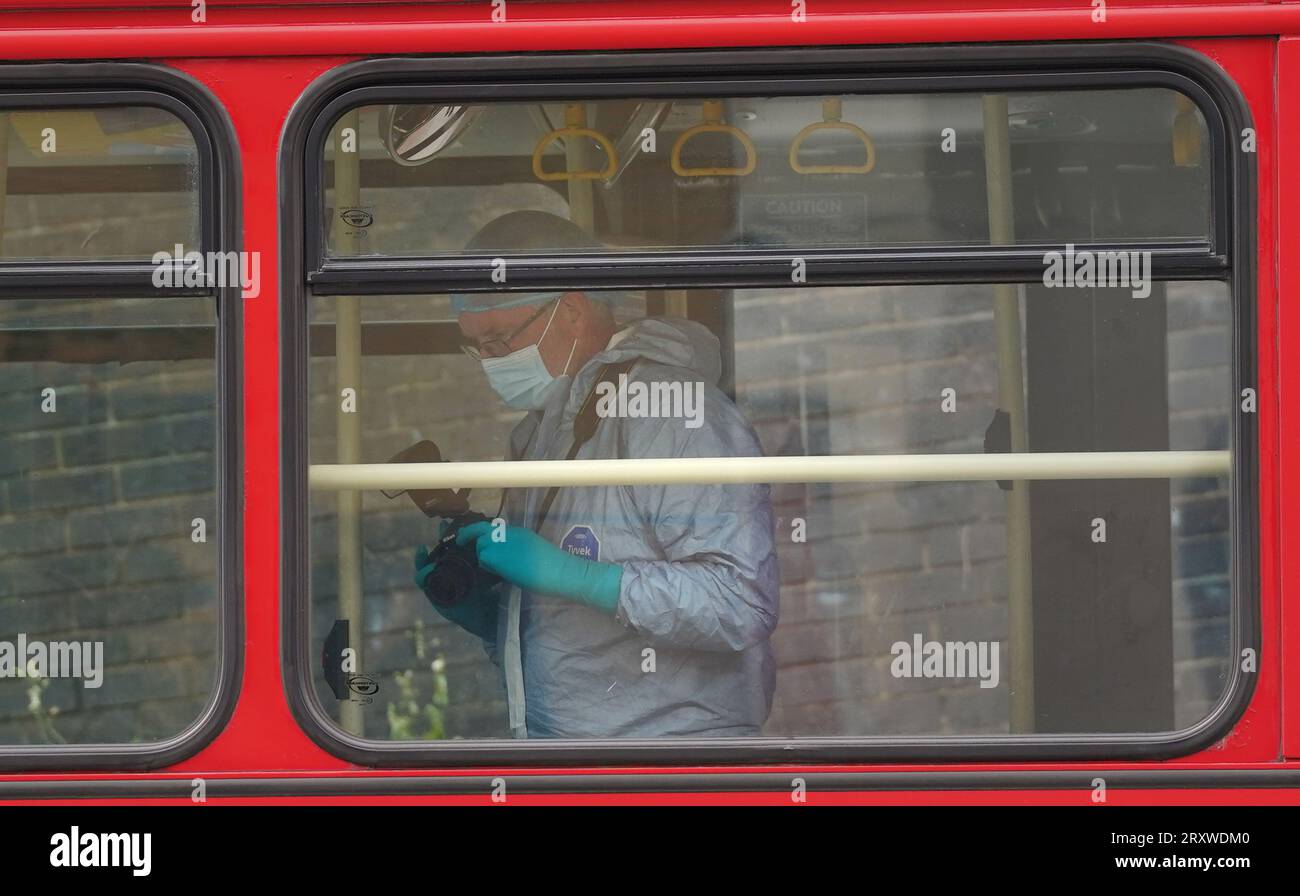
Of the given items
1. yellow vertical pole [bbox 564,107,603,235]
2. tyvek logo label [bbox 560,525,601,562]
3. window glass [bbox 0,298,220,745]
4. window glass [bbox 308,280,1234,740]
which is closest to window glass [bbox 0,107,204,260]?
window glass [bbox 0,298,220,745]

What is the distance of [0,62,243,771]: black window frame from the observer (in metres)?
2.39

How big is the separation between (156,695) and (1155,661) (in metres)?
1.58

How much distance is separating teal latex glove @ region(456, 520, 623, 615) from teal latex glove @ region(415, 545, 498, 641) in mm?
46

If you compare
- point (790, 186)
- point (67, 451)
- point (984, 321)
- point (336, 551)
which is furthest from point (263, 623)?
point (984, 321)

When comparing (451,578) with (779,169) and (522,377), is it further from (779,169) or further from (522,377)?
(779,169)

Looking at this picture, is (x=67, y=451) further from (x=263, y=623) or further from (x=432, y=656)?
(x=432, y=656)

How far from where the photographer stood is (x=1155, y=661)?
2490mm

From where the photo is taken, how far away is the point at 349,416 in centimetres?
246
